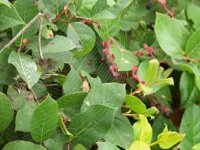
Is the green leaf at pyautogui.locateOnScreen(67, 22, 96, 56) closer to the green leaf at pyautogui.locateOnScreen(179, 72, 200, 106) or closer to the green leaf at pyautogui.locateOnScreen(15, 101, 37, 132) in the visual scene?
the green leaf at pyautogui.locateOnScreen(15, 101, 37, 132)

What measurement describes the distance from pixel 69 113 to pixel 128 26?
40cm

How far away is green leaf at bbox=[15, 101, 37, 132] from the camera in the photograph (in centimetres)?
65

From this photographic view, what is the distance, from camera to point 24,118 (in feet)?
2.15

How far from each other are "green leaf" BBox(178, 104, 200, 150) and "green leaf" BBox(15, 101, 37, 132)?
1.32ft

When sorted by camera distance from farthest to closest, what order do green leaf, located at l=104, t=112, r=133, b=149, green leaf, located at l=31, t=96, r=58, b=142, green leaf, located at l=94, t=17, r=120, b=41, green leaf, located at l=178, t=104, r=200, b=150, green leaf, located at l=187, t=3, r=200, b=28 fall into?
green leaf, located at l=187, t=3, r=200, b=28
green leaf, located at l=178, t=104, r=200, b=150
green leaf, located at l=94, t=17, r=120, b=41
green leaf, located at l=104, t=112, r=133, b=149
green leaf, located at l=31, t=96, r=58, b=142

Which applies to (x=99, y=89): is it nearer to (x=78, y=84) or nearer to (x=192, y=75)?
(x=78, y=84)

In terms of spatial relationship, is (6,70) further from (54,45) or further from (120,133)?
(120,133)

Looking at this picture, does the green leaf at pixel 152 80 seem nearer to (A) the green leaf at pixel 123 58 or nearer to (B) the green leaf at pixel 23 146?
(A) the green leaf at pixel 123 58

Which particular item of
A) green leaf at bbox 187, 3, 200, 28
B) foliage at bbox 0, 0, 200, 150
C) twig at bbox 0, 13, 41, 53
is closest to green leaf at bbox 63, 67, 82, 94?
foliage at bbox 0, 0, 200, 150

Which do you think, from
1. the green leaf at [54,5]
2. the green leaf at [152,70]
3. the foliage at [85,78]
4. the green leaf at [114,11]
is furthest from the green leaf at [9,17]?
the green leaf at [152,70]

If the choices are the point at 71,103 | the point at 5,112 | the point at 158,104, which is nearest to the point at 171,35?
the point at 158,104

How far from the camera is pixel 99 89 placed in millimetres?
706

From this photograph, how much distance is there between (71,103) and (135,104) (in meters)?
0.13

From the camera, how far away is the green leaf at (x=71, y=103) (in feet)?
2.28
